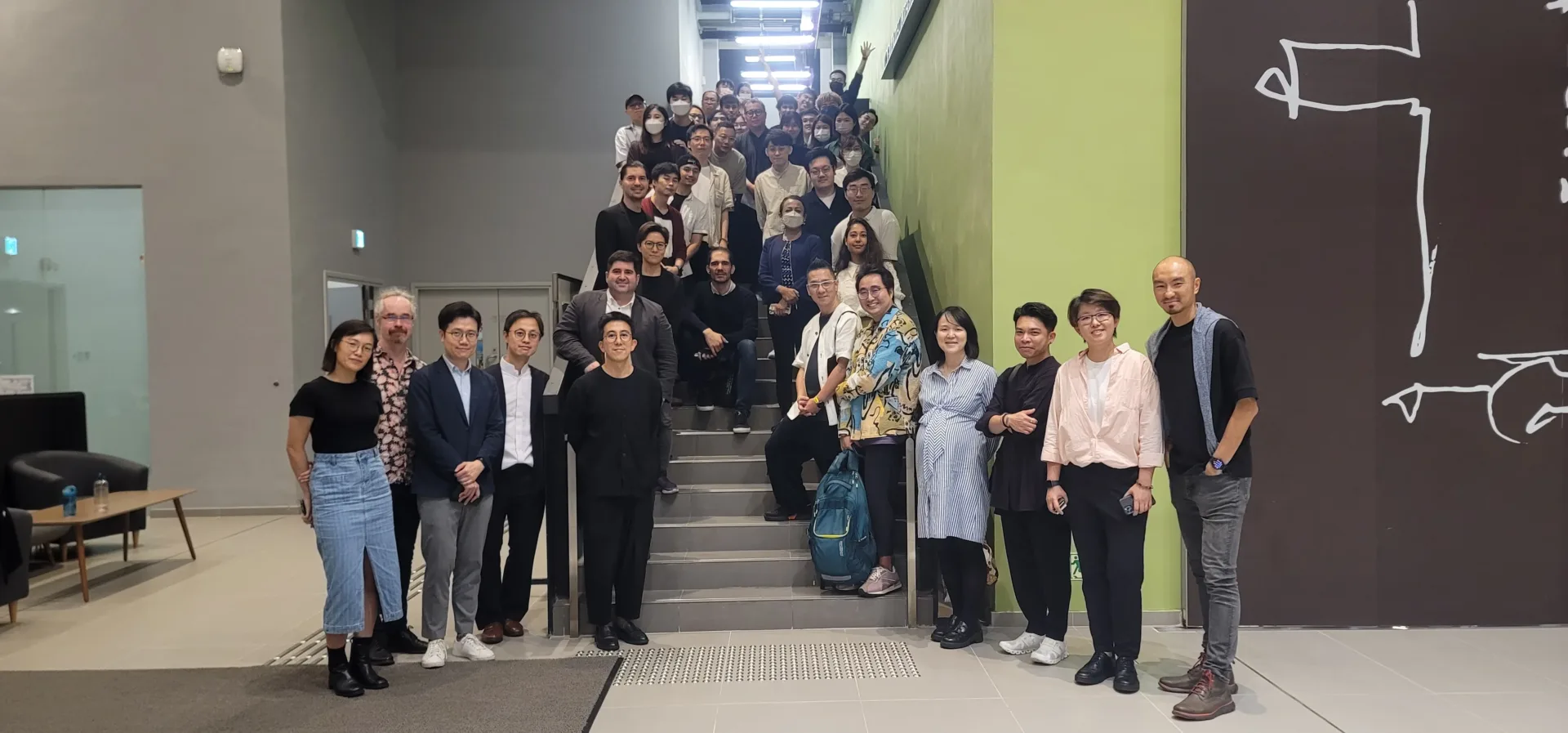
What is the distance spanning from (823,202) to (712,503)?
8.52 ft

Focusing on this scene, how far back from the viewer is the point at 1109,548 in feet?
11.8

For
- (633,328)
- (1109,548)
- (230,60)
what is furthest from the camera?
(230,60)

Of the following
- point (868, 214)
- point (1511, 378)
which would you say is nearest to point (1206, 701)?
point (1511, 378)

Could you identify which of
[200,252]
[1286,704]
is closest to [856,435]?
[1286,704]

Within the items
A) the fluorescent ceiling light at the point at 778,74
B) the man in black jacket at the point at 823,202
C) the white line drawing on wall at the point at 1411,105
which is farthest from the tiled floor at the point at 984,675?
the fluorescent ceiling light at the point at 778,74

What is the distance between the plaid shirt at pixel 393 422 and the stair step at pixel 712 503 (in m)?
1.67

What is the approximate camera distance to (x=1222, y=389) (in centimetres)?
341

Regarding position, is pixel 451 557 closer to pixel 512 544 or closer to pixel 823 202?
pixel 512 544

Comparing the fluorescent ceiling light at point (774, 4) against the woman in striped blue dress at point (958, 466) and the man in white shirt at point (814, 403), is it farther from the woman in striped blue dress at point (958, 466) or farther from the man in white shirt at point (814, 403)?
the woman in striped blue dress at point (958, 466)

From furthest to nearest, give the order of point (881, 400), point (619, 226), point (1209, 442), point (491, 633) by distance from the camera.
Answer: point (619, 226), point (881, 400), point (491, 633), point (1209, 442)

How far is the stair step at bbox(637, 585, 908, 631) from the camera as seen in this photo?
4543mm

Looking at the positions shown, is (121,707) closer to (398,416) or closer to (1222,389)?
(398,416)

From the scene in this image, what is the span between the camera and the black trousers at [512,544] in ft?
13.8

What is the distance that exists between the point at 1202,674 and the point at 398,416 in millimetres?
3583
